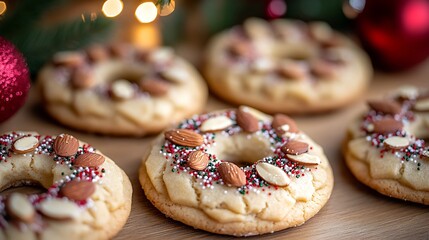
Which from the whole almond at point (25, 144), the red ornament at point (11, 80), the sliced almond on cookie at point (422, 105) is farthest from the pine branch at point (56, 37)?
the sliced almond on cookie at point (422, 105)

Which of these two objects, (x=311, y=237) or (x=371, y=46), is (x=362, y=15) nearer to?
(x=371, y=46)

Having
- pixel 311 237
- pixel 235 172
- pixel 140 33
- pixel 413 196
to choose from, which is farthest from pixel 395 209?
pixel 140 33

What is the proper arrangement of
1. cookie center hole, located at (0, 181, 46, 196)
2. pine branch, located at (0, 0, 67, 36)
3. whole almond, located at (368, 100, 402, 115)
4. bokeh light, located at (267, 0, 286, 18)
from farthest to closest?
bokeh light, located at (267, 0, 286, 18)
pine branch, located at (0, 0, 67, 36)
whole almond, located at (368, 100, 402, 115)
cookie center hole, located at (0, 181, 46, 196)

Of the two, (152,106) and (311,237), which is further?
(152,106)

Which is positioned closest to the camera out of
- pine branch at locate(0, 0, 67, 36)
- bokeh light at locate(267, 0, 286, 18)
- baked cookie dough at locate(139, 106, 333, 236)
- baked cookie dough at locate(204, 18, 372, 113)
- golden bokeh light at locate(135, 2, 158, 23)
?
baked cookie dough at locate(139, 106, 333, 236)

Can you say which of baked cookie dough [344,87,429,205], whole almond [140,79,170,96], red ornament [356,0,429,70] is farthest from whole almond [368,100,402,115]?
whole almond [140,79,170,96]

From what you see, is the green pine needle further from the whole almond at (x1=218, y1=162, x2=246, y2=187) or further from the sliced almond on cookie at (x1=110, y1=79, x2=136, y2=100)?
the whole almond at (x1=218, y1=162, x2=246, y2=187)
